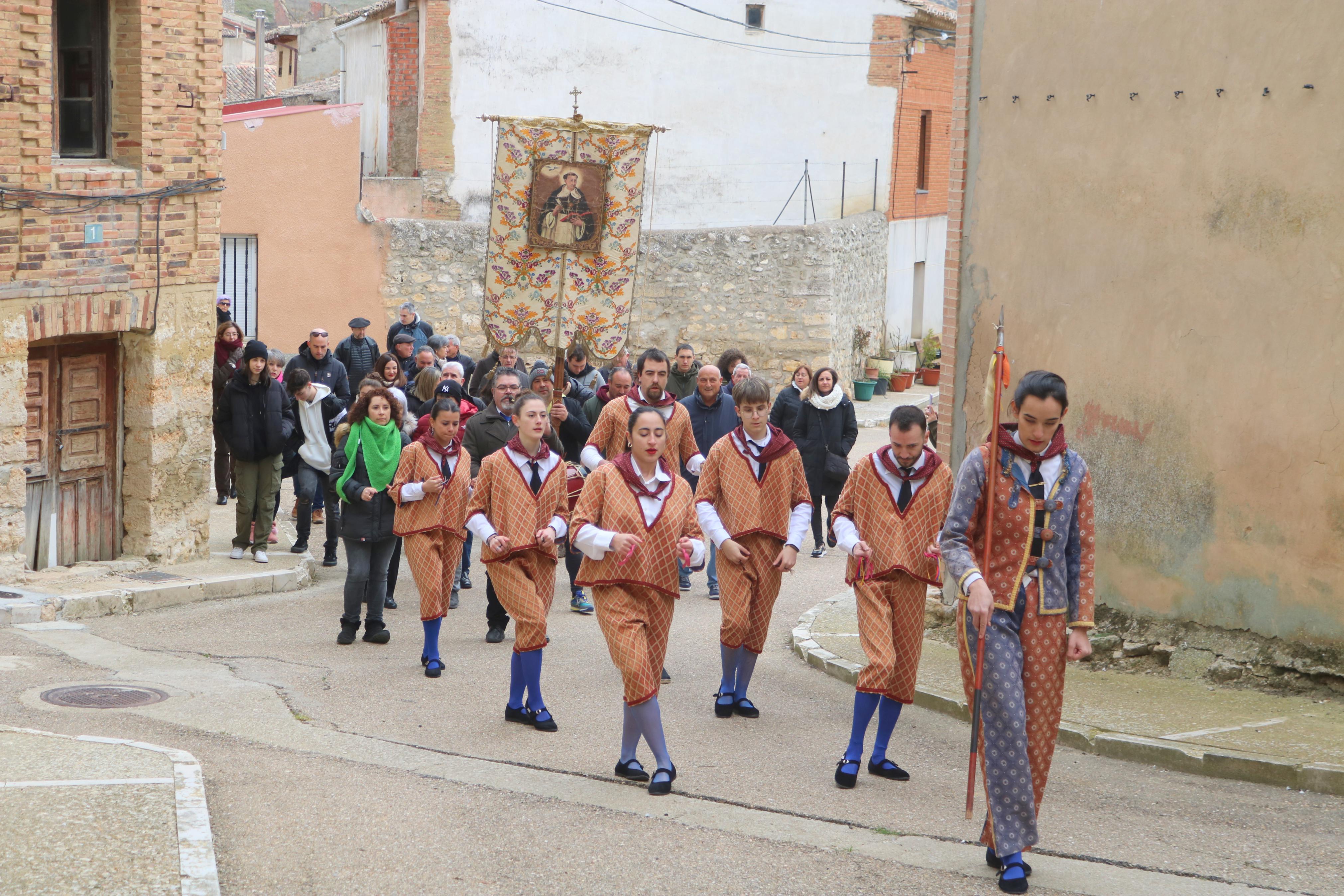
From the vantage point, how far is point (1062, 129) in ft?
31.1

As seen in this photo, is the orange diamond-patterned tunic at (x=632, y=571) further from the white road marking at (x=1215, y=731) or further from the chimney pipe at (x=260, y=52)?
the chimney pipe at (x=260, y=52)

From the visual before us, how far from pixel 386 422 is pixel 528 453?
8.13 feet

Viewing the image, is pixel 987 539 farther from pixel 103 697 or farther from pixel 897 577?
pixel 103 697

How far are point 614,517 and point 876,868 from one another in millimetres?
2033

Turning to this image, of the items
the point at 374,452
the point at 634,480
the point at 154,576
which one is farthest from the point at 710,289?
the point at 634,480

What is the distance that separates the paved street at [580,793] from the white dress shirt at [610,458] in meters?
1.28

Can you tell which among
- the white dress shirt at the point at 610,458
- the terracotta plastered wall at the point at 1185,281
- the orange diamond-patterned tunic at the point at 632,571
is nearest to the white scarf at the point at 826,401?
the white dress shirt at the point at 610,458

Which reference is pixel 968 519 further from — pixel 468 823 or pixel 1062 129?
pixel 1062 129

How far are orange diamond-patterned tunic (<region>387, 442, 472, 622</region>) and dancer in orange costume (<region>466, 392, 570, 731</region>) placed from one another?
1.42 meters

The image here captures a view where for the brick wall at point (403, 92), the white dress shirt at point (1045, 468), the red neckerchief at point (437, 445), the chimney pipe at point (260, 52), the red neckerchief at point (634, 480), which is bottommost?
the red neckerchief at point (437, 445)

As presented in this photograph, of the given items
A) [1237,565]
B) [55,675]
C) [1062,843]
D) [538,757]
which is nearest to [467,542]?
[55,675]

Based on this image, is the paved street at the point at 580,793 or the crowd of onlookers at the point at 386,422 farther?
the crowd of onlookers at the point at 386,422

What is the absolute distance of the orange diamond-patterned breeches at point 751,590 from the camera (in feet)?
26.6

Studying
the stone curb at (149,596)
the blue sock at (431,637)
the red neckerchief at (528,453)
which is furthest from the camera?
the stone curb at (149,596)
